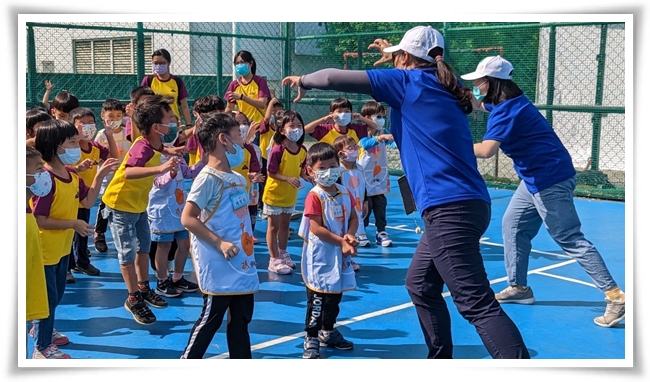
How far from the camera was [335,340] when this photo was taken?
504 centimetres

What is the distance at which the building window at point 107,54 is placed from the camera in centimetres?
1401

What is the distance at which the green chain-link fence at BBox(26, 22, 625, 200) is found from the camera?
1190 centimetres

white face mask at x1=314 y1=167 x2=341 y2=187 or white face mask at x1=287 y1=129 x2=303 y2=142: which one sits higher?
white face mask at x1=287 y1=129 x2=303 y2=142

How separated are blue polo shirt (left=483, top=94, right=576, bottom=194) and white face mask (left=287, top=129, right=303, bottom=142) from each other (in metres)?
2.09

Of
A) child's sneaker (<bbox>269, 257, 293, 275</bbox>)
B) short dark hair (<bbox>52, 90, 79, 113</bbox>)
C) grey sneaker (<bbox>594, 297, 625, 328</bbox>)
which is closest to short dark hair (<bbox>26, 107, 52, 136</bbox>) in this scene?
short dark hair (<bbox>52, 90, 79, 113</bbox>)

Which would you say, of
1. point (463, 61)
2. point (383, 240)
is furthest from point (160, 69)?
point (463, 61)

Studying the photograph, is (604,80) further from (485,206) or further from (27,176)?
(27,176)

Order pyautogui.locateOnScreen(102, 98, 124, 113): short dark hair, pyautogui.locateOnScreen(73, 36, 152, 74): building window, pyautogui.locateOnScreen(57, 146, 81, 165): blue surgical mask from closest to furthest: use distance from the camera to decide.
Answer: pyautogui.locateOnScreen(57, 146, 81, 165): blue surgical mask → pyautogui.locateOnScreen(102, 98, 124, 113): short dark hair → pyautogui.locateOnScreen(73, 36, 152, 74): building window

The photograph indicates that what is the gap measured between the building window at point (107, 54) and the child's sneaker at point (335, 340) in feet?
29.9

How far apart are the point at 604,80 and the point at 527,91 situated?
51.4 inches

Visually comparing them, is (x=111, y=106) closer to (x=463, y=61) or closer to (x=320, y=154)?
(x=320, y=154)

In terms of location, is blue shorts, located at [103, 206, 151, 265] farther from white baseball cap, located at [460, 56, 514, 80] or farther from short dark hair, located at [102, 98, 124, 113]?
white baseball cap, located at [460, 56, 514, 80]

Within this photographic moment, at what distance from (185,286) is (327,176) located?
210cm

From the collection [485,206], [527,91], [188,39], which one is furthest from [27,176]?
[188,39]
